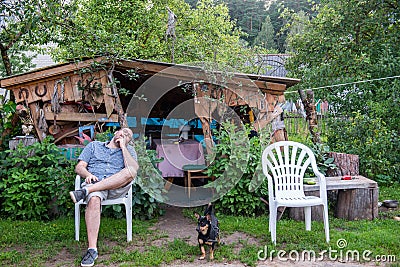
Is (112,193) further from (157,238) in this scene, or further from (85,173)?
(157,238)

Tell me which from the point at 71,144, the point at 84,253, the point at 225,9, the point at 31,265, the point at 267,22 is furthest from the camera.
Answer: the point at 267,22

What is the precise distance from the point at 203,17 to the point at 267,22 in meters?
7.31

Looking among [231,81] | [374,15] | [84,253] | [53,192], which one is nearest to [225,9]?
[374,15]

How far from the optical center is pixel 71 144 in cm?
525

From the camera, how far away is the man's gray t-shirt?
364 cm

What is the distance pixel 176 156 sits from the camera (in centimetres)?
558

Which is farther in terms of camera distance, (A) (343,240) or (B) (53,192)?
(B) (53,192)

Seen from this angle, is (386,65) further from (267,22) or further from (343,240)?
(267,22)

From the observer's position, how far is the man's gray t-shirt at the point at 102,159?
3645 mm

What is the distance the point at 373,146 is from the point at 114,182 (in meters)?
4.19

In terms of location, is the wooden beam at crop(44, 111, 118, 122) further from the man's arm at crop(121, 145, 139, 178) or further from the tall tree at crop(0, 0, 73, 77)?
the man's arm at crop(121, 145, 139, 178)

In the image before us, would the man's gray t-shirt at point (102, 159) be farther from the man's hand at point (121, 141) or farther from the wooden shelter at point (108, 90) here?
the wooden shelter at point (108, 90)

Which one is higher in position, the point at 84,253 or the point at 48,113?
the point at 48,113

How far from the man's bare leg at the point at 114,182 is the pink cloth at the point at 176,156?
1766 millimetres
